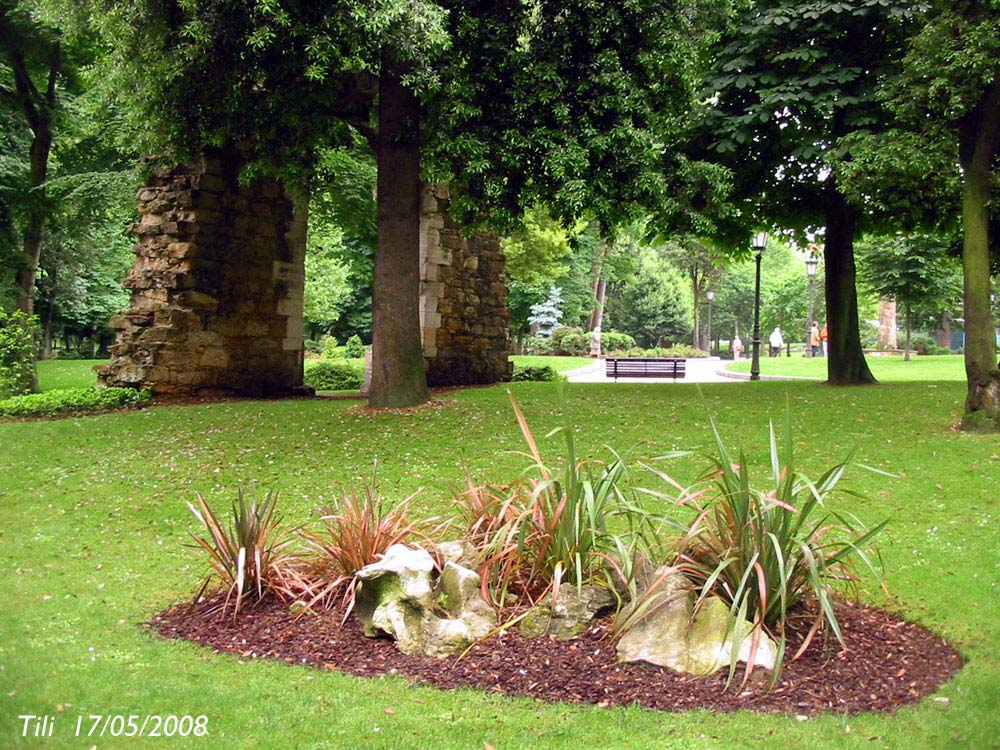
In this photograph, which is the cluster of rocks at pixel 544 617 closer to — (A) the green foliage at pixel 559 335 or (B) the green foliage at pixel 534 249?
(B) the green foliage at pixel 534 249

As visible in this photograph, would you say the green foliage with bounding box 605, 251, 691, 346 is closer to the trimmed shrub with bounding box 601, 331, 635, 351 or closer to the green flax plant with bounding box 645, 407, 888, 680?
the trimmed shrub with bounding box 601, 331, 635, 351

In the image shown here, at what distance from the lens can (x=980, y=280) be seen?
33.7ft

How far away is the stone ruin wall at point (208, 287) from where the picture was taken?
14570mm

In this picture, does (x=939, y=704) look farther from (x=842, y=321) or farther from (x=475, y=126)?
(x=842, y=321)

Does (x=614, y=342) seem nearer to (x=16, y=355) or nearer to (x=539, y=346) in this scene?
(x=539, y=346)

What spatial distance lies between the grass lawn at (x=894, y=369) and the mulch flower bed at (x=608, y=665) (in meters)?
19.0

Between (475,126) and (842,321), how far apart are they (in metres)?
8.32

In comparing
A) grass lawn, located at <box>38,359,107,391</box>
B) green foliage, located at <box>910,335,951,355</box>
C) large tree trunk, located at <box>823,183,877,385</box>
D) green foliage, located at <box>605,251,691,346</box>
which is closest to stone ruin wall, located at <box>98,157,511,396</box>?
grass lawn, located at <box>38,359,107,391</box>

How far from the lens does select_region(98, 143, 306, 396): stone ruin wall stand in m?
14.6

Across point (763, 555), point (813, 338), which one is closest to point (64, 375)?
point (763, 555)

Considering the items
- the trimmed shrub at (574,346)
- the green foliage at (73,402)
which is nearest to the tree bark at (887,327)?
the trimmed shrub at (574,346)

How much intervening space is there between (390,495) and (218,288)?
8605 millimetres

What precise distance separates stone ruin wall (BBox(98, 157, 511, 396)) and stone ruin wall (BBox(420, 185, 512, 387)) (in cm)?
5

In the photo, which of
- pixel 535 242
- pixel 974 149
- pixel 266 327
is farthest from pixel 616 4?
pixel 535 242
